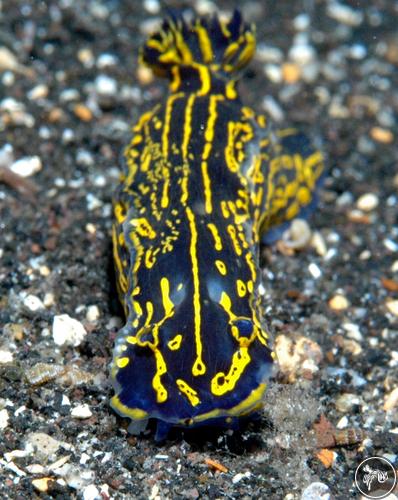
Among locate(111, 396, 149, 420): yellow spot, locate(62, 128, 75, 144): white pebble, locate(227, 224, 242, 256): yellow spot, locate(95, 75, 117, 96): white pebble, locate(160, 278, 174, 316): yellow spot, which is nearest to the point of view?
locate(111, 396, 149, 420): yellow spot

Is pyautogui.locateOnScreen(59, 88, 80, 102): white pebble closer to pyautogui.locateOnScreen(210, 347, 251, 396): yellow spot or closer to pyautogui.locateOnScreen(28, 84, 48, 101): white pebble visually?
pyautogui.locateOnScreen(28, 84, 48, 101): white pebble

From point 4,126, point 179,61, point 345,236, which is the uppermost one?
point 179,61

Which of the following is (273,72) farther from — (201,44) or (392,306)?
(392,306)

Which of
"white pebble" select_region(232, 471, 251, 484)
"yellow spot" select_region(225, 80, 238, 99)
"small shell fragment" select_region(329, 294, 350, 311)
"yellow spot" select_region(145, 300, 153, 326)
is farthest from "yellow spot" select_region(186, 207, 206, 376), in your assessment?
"small shell fragment" select_region(329, 294, 350, 311)

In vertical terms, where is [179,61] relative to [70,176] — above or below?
above

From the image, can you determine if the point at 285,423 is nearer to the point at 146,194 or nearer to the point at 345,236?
the point at 146,194

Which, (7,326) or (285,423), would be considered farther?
(7,326)

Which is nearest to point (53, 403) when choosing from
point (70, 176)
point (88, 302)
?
point (88, 302)

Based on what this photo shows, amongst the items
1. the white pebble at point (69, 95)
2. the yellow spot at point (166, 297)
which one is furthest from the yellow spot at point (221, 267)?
the white pebble at point (69, 95)
